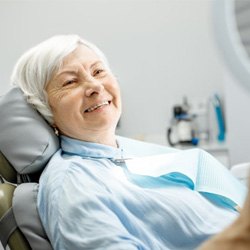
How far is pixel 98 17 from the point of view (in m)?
3.41

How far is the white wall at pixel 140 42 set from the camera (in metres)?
3.32

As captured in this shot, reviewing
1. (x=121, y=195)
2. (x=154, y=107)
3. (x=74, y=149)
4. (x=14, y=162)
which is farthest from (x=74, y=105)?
(x=154, y=107)

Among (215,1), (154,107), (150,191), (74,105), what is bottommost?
(154,107)

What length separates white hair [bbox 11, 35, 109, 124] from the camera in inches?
52.1

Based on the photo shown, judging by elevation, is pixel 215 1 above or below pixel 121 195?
above

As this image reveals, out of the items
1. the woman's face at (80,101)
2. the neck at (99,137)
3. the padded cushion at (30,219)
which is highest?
the woman's face at (80,101)

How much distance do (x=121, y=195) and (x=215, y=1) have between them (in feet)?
2.17

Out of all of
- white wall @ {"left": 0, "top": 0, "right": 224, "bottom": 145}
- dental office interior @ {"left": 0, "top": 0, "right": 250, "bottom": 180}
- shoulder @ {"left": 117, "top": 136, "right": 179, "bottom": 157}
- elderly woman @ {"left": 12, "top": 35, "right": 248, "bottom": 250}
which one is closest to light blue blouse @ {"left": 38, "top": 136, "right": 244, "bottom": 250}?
elderly woman @ {"left": 12, "top": 35, "right": 248, "bottom": 250}

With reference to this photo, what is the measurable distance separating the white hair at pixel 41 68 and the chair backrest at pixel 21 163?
3 centimetres

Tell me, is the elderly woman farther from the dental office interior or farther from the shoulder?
the dental office interior

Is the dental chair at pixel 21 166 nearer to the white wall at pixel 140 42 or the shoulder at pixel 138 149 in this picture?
the shoulder at pixel 138 149

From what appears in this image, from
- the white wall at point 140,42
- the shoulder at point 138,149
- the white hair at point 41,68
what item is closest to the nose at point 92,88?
the white hair at point 41,68

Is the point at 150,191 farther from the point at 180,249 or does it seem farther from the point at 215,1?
the point at 215,1

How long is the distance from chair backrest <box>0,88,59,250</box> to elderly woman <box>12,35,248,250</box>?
0.04 meters
